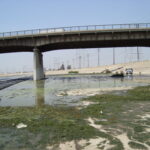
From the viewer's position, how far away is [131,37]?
172 feet

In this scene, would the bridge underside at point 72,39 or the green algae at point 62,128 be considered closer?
the green algae at point 62,128

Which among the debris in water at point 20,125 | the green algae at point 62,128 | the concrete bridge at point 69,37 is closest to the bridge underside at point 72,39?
the concrete bridge at point 69,37

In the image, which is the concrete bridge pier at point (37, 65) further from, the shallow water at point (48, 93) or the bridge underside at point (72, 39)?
the shallow water at point (48, 93)

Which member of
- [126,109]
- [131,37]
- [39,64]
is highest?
[131,37]

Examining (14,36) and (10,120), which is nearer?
(10,120)

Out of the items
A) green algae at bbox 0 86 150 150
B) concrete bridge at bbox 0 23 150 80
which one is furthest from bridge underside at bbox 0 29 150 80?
green algae at bbox 0 86 150 150

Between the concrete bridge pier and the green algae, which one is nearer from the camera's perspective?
the green algae

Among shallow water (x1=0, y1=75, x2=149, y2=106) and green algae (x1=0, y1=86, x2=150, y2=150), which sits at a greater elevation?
green algae (x1=0, y1=86, x2=150, y2=150)

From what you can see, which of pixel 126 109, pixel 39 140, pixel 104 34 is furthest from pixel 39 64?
pixel 39 140

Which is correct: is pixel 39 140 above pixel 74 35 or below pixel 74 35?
below

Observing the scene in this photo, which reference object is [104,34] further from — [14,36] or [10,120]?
A: [10,120]

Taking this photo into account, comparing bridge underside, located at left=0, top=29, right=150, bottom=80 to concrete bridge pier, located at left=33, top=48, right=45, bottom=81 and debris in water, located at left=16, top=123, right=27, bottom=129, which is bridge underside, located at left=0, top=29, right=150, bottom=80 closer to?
concrete bridge pier, located at left=33, top=48, right=45, bottom=81

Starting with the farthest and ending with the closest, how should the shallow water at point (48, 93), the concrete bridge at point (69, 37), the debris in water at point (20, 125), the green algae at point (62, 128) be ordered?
the concrete bridge at point (69, 37)
the shallow water at point (48, 93)
the debris in water at point (20, 125)
the green algae at point (62, 128)

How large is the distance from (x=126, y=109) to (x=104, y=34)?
41.2 metres
